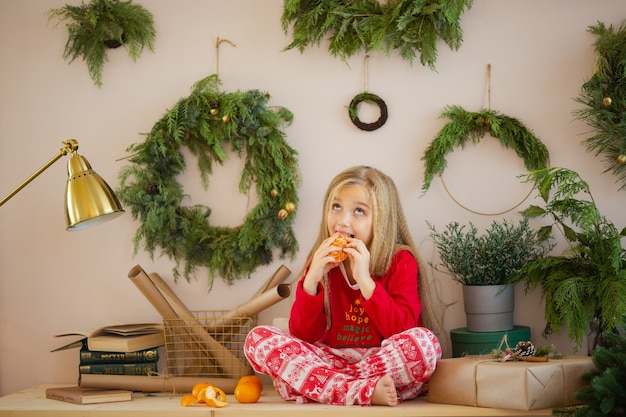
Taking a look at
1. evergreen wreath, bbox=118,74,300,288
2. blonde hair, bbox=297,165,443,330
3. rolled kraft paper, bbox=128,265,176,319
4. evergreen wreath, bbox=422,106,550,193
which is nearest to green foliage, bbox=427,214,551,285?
blonde hair, bbox=297,165,443,330

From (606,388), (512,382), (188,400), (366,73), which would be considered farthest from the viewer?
(366,73)

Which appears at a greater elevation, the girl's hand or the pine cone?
the girl's hand

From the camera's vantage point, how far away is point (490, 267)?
2.65m

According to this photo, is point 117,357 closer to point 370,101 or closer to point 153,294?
point 153,294

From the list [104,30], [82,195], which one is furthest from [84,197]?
[104,30]

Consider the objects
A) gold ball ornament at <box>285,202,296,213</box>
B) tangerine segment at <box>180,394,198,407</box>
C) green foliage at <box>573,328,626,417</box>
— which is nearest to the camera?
green foliage at <box>573,328,626,417</box>

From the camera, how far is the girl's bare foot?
2.31m

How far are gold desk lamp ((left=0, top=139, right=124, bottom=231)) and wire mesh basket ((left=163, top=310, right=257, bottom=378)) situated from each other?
50 centimetres

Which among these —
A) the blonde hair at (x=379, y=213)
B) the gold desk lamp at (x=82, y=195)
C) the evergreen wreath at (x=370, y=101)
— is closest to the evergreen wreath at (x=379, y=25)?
the evergreen wreath at (x=370, y=101)

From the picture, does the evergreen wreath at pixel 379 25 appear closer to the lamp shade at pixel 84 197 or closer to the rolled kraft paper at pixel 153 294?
the lamp shade at pixel 84 197

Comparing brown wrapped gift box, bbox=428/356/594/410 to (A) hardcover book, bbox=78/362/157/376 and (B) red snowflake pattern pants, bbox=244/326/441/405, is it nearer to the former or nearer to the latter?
(B) red snowflake pattern pants, bbox=244/326/441/405

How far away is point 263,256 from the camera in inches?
116

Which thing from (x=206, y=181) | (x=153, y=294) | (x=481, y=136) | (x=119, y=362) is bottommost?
(x=119, y=362)

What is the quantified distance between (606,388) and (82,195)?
158 cm
